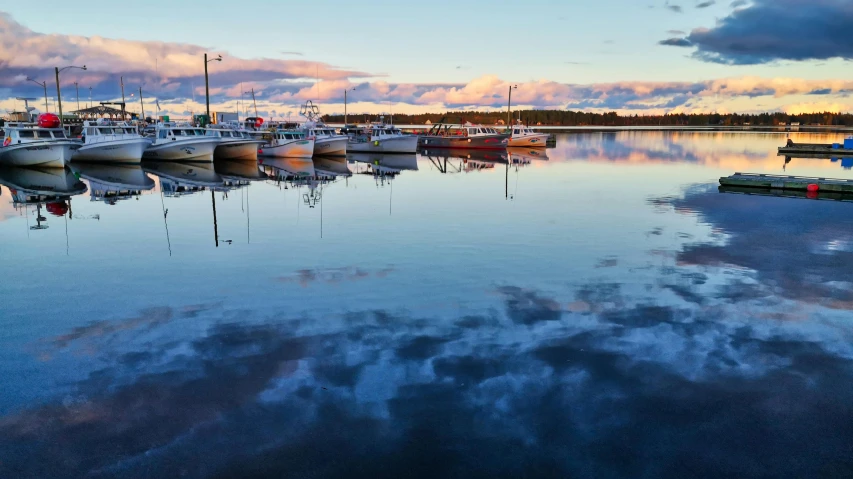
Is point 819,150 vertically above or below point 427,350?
above

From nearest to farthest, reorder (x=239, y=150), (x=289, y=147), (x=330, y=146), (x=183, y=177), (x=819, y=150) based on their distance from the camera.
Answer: (x=183, y=177) → (x=239, y=150) → (x=289, y=147) → (x=330, y=146) → (x=819, y=150)

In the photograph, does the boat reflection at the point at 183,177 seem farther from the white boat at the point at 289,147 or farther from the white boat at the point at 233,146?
the white boat at the point at 289,147

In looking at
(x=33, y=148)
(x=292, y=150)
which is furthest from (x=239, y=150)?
(x=33, y=148)

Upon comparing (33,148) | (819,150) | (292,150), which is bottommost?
(819,150)

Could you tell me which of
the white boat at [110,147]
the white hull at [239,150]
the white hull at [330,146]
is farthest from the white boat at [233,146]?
the white hull at [330,146]

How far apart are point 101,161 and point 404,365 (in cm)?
4377

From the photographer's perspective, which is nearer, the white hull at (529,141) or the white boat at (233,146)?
the white boat at (233,146)

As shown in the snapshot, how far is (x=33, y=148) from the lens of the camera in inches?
1570

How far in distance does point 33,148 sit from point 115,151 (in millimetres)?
4989

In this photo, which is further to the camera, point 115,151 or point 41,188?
point 115,151

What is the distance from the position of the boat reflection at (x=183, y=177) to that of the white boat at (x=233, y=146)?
7.43ft

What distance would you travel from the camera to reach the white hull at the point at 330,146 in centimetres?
5578

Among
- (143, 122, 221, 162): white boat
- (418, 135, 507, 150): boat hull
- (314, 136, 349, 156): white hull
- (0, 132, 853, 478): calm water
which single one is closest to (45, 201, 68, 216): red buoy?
(0, 132, 853, 478): calm water

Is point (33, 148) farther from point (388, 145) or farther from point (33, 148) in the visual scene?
point (388, 145)
